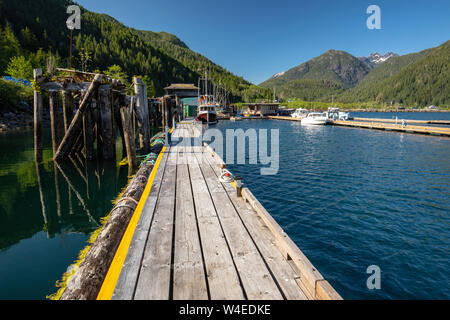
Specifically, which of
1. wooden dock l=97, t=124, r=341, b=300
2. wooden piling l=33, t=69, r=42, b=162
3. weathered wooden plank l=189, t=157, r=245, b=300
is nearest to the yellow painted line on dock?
wooden dock l=97, t=124, r=341, b=300

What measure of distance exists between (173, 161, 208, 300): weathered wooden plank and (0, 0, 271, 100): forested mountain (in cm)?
5151

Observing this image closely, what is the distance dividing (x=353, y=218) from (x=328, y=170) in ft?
23.8

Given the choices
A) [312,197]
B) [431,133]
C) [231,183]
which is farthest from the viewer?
[431,133]

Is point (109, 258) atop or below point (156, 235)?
below

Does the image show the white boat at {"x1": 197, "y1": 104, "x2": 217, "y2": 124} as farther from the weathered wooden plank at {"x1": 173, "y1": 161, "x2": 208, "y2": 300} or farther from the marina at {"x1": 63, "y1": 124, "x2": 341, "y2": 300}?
the weathered wooden plank at {"x1": 173, "y1": 161, "x2": 208, "y2": 300}

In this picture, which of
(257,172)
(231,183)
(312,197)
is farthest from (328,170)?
(231,183)

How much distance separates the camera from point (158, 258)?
150 inches

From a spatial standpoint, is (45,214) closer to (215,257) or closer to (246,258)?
(215,257)

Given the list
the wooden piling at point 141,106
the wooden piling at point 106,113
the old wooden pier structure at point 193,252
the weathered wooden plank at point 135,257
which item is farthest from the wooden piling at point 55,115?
the weathered wooden plank at point 135,257

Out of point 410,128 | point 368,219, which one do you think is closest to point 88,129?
point 368,219

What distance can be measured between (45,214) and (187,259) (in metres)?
7.41

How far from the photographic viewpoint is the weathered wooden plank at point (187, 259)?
311 centimetres

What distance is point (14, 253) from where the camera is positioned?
→ 5.96 metres
